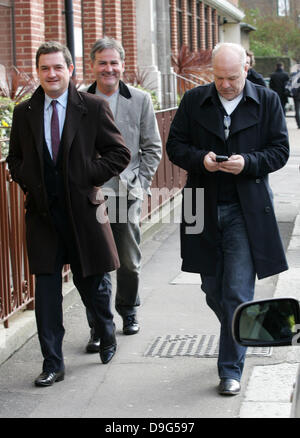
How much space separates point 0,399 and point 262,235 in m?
1.76

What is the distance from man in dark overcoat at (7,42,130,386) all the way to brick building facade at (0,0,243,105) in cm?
435

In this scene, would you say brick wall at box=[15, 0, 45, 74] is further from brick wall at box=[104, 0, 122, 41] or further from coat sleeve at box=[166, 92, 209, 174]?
coat sleeve at box=[166, 92, 209, 174]

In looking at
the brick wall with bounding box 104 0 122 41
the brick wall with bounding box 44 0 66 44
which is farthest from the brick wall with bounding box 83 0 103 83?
the brick wall with bounding box 44 0 66 44

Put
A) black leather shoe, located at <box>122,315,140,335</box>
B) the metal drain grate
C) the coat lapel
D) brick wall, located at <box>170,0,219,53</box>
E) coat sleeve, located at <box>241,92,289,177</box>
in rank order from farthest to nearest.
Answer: brick wall, located at <box>170,0,219,53</box>
black leather shoe, located at <box>122,315,140,335</box>
the metal drain grate
the coat lapel
coat sleeve, located at <box>241,92,289,177</box>

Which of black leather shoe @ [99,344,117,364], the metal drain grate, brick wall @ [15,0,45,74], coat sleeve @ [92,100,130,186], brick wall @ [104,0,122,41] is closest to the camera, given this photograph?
coat sleeve @ [92,100,130,186]

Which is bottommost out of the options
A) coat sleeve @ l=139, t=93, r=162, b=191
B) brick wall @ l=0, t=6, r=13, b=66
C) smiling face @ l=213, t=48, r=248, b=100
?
coat sleeve @ l=139, t=93, r=162, b=191

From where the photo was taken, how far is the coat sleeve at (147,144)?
644 cm

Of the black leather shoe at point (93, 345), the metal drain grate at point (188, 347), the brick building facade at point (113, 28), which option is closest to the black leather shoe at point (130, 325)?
Answer: the metal drain grate at point (188, 347)

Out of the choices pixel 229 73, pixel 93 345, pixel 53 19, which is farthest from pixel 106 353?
pixel 53 19

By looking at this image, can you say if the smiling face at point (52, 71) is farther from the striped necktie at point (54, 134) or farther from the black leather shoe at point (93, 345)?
the black leather shoe at point (93, 345)

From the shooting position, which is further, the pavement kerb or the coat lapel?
the pavement kerb

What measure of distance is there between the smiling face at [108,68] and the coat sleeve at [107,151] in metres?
0.58

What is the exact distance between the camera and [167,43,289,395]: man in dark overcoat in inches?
204

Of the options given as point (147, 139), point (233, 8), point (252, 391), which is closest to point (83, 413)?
point (252, 391)
